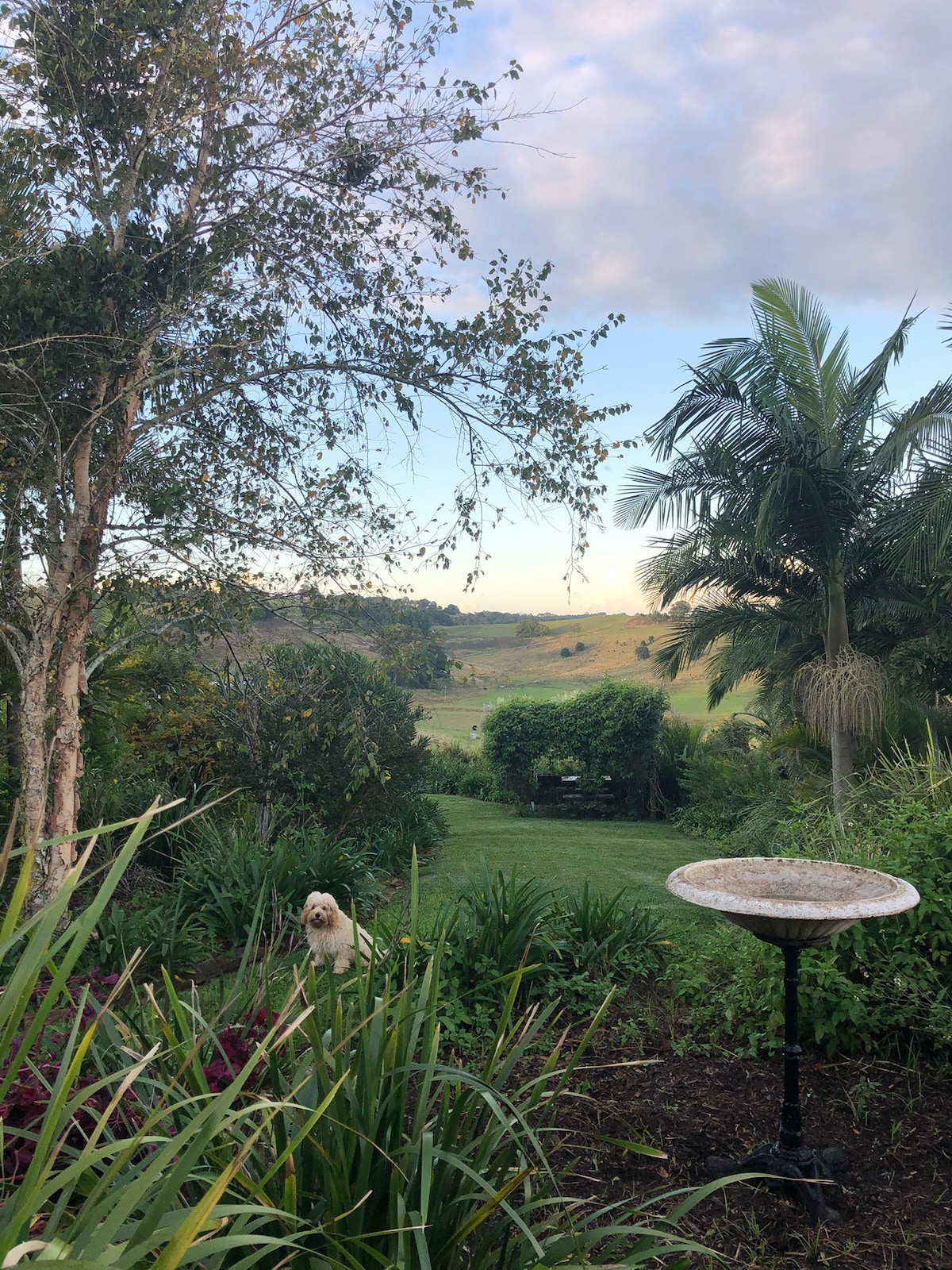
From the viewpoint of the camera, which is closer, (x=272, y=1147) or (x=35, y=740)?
(x=272, y=1147)

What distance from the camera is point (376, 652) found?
22.6ft

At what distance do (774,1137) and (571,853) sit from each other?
789cm

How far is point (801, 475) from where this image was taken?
11.0 metres

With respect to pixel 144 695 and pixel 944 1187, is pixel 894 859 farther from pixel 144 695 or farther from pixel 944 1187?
pixel 144 695

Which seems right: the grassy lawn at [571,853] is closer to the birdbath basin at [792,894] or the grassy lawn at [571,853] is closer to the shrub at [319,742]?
the shrub at [319,742]

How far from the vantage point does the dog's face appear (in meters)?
5.00

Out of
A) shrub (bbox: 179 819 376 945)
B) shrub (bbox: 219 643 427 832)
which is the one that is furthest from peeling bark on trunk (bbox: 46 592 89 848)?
shrub (bbox: 219 643 427 832)

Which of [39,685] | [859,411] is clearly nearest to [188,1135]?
[39,685]

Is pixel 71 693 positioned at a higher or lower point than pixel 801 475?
lower

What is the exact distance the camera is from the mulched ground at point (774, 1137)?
120 inches

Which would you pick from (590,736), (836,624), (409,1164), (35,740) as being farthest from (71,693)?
(590,736)

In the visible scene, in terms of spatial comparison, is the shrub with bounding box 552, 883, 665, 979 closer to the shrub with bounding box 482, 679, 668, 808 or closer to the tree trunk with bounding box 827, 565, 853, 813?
the tree trunk with bounding box 827, 565, 853, 813

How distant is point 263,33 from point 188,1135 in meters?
7.82

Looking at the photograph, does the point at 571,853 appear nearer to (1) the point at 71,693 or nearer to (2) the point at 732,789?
(2) the point at 732,789
